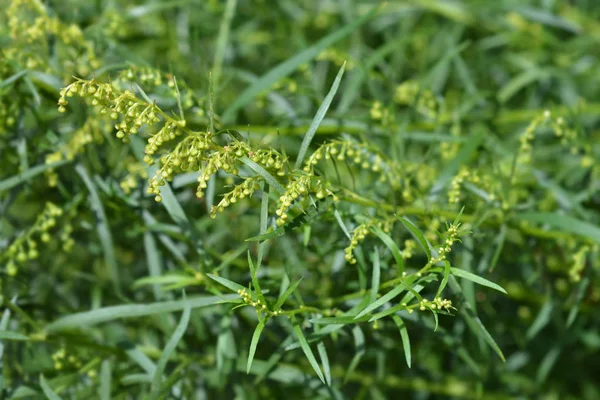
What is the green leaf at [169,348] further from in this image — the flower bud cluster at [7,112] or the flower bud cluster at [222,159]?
the flower bud cluster at [7,112]

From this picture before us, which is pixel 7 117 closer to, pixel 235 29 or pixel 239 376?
pixel 239 376

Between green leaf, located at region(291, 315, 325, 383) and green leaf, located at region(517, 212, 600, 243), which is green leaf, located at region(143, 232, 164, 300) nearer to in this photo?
green leaf, located at region(291, 315, 325, 383)

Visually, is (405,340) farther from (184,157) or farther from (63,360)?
(63,360)

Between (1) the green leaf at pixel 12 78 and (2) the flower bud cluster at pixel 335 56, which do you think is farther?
(2) the flower bud cluster at pixel 335 56

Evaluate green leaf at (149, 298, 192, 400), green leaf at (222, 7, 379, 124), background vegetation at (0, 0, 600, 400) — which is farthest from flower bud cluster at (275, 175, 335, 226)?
green leaf at (222, 7, 379, 124)

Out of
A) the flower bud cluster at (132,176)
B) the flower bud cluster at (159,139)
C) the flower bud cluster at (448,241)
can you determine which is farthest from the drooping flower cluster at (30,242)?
the flower bud cluster at (448,241)

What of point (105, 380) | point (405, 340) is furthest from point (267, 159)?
point (105, 380)

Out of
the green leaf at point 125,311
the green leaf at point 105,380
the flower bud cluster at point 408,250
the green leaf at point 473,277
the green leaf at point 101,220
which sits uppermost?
the green leaf at point 473,277
